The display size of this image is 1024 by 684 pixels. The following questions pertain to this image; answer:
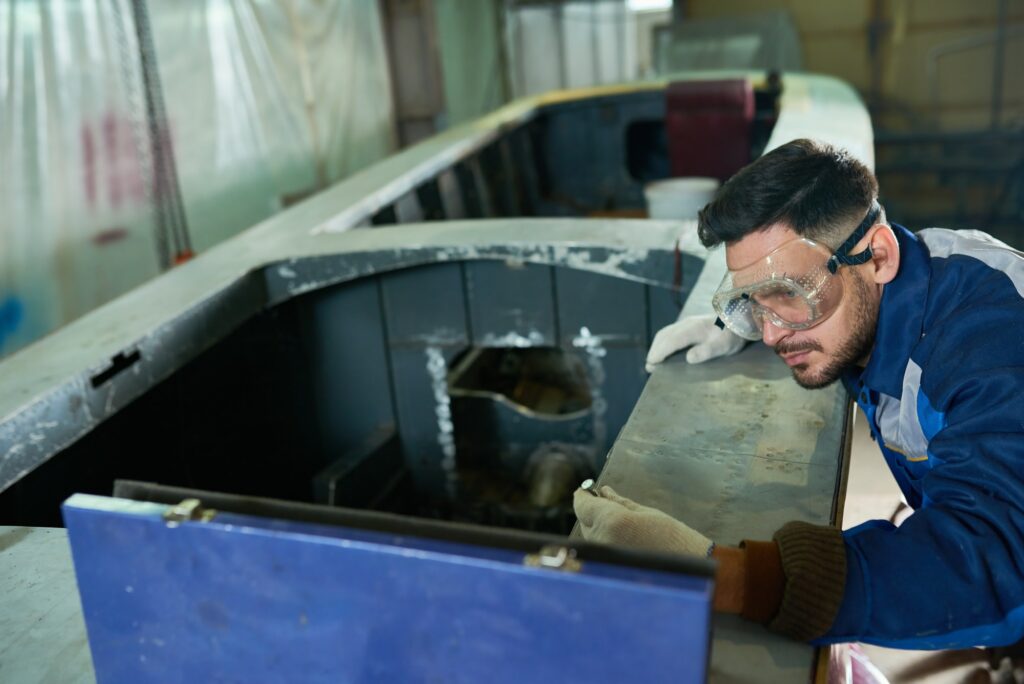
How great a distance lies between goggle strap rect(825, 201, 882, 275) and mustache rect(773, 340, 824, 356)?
0.14 m

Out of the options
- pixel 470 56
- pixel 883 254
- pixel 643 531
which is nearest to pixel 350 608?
pixel 643 531

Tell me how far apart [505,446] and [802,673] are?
2.37 metres

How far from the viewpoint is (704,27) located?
943cm

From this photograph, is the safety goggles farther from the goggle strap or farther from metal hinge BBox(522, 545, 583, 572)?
metal hinge BBox(522, 545, 583, 572)

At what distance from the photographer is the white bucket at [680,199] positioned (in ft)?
14.3

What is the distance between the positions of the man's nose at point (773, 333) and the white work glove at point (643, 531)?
1.57 feet

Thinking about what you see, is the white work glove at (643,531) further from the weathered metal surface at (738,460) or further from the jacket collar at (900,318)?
the jacket collar at (900,318)

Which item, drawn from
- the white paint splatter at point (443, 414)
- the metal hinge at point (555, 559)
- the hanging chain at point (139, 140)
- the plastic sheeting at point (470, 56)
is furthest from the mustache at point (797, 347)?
the plastic sheeting at point (470, 56)

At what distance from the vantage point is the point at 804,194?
1.51 meters

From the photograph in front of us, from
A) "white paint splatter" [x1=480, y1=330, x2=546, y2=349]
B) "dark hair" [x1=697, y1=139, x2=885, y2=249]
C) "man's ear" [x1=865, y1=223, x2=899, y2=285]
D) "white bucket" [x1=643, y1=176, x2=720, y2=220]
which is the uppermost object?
"dark hair" [x1=697, y1=139, x2=885, y2=249]

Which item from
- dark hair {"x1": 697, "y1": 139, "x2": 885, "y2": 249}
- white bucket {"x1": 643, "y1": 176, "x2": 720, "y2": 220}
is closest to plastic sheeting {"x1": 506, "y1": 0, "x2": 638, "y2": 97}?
white bucket {"x1": 643, "y1": 176, "x2": 720, "y2": 220}

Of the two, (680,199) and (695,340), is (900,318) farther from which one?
(680,199)

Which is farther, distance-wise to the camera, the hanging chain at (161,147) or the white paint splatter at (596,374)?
the hanging chain at (161,147)

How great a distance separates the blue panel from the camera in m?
0.85
